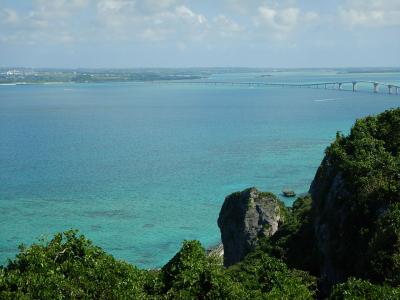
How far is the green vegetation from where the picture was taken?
12242mm

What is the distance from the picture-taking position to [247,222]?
2703cm

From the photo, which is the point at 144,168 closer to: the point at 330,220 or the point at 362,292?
the point at 330,220

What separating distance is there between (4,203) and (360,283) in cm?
3838

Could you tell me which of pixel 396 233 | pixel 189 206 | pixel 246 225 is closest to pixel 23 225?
pixel 189 206

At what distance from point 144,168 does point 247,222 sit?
32.3 metres

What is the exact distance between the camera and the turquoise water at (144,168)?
3894 centimetres

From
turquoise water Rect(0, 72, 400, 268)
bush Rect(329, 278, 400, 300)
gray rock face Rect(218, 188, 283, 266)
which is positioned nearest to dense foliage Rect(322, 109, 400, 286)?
bush Rect(329, 278, 400, 300)

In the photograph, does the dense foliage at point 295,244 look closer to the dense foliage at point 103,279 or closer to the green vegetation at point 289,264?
the green vegetation at point 289,264

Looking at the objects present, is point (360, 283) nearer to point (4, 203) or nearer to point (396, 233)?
point (396, 233)

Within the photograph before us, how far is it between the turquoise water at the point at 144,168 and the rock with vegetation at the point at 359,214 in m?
15.6

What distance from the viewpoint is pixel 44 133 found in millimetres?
84938

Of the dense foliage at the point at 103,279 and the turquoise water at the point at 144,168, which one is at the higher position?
the dense foliage at the point at 103,279

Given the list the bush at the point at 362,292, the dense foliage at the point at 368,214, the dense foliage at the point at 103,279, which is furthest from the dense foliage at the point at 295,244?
the bush at the point at 362,292

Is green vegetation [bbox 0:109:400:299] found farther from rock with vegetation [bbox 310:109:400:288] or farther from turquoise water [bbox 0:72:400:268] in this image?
turquoise water [bbox 0:72:400:268]
